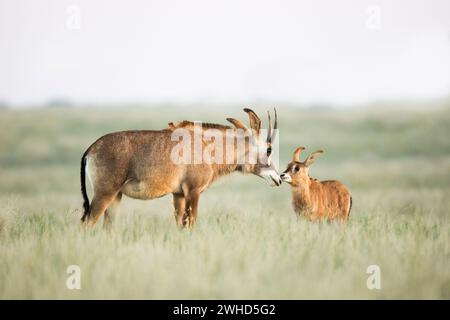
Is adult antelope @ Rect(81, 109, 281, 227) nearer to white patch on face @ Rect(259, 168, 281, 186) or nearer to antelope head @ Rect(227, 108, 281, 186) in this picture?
antelope head @ Rect(227, 108, 281, 186)

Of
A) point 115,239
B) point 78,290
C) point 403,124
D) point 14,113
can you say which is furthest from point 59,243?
point 14,113

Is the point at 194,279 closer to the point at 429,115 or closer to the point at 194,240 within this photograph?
the point at 194,240

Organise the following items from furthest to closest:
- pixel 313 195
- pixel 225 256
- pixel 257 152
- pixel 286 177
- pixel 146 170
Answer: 1. pixel 257 152
2. pixel 313 195
3. pixel 286 177
4. pixel 146 170
5. pixel 225 256

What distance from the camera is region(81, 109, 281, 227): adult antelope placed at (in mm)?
11328

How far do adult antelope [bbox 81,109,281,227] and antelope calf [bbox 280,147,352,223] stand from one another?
1.51m

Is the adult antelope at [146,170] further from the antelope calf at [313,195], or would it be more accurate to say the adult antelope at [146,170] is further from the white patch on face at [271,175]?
the antelope calf at [313,195]

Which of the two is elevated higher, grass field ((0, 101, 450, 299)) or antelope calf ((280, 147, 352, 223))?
antelope calf ((280, 147, 352, 223))

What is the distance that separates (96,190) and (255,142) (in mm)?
3346

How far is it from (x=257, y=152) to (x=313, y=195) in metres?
1.38

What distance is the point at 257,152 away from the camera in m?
12.9

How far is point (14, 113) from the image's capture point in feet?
195

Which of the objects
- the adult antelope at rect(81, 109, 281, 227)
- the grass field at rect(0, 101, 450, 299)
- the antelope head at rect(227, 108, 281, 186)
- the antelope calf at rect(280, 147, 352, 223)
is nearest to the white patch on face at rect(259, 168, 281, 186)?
the antelope head at rect(227, 108, 281, 186)

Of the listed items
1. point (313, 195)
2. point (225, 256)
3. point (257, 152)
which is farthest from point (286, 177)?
point (225, 256)

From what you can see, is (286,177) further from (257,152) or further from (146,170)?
(146,170)
